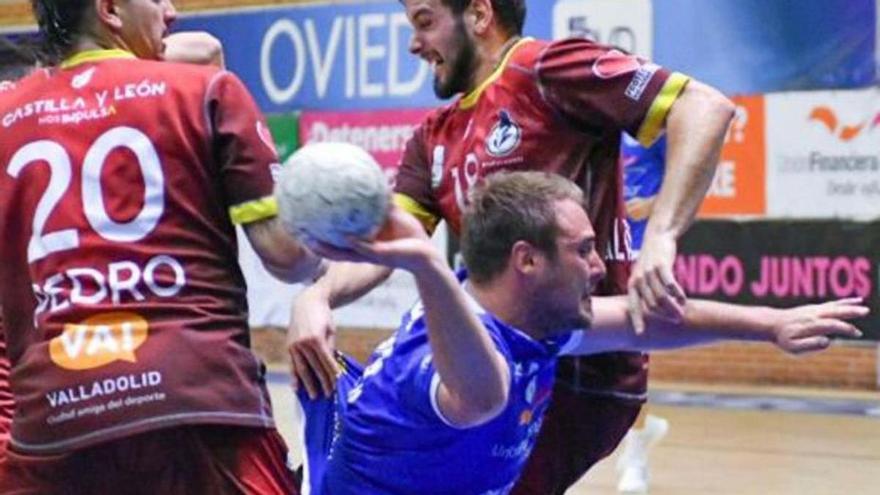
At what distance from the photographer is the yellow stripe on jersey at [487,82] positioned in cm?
425

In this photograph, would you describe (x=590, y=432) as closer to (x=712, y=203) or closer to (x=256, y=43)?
(x=712, y=203)

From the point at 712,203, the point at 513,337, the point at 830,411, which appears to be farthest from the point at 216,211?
the point at 712,203

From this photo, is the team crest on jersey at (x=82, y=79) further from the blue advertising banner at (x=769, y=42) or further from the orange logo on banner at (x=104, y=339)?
the blue advertising banner at (x=769, y=42)

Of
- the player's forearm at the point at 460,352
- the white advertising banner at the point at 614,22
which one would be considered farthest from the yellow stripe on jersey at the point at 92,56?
the white advertising banner at the point at 614,22

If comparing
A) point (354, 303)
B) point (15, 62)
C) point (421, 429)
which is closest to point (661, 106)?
point (421, 429)

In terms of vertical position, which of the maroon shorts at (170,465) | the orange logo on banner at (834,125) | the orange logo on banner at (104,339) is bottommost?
the orange logo on banner at (834,125)

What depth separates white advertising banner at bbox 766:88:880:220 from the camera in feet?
38.0

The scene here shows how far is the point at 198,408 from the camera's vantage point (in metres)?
3.18

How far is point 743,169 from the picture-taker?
1213 centimetres

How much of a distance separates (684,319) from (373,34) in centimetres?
1038

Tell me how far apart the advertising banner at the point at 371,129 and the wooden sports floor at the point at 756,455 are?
295 centimetres

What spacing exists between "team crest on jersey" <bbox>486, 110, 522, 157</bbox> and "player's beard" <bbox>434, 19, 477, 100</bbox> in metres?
0.18

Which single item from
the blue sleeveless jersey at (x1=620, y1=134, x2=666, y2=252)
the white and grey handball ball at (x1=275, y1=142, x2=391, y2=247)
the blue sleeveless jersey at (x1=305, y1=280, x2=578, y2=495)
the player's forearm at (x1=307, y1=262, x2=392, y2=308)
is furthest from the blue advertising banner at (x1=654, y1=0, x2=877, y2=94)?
the white and grey handball ball at (x1=275, y1=142, x2=391, y2=247)

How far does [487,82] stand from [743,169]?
26.5 feet
